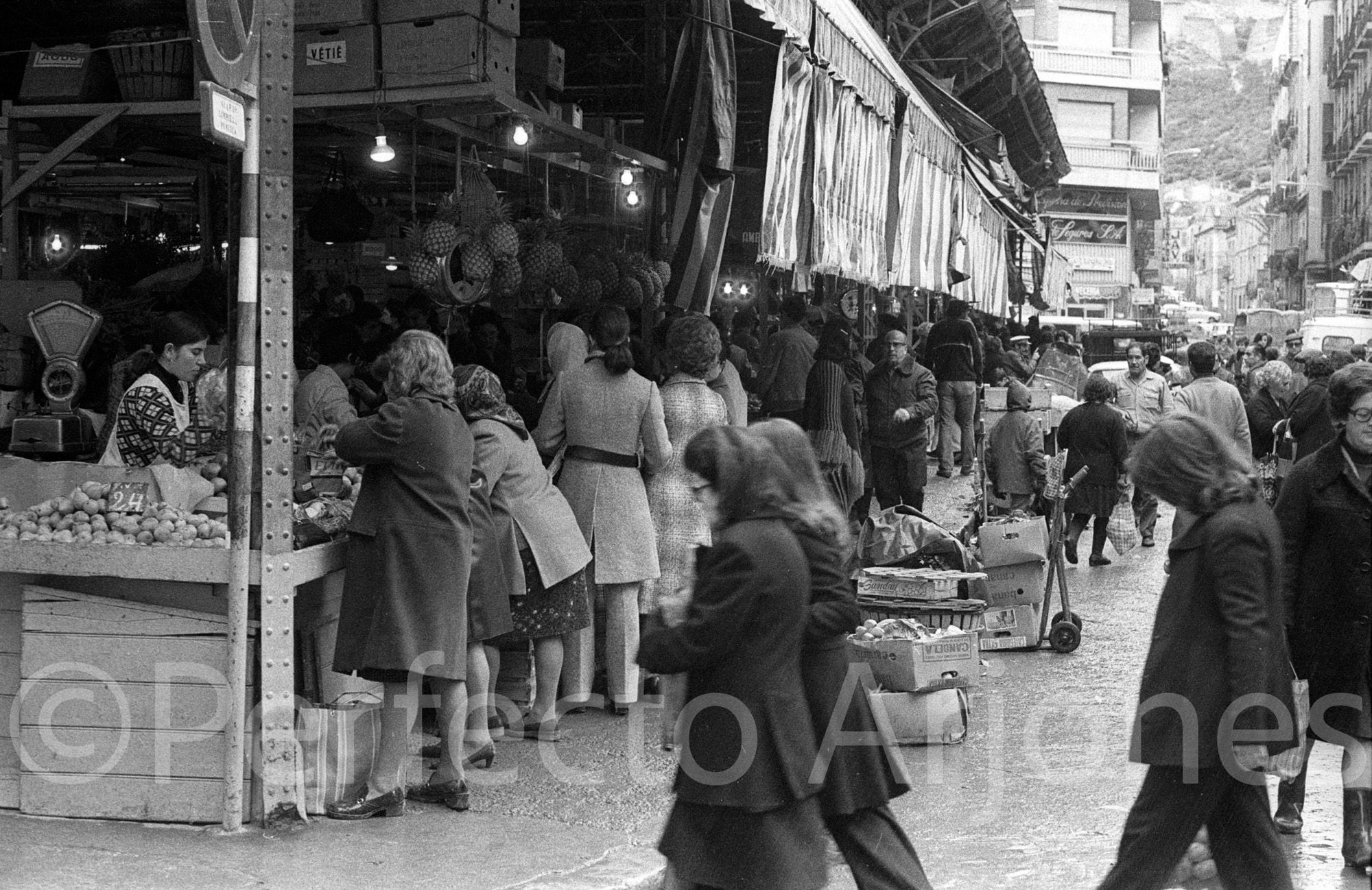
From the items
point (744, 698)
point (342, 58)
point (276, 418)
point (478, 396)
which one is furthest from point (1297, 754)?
point (342, 58)

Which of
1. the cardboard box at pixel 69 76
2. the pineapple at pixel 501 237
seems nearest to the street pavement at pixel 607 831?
the pineapple at pixel 501 237

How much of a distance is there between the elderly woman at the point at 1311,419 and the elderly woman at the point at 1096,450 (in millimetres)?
1874

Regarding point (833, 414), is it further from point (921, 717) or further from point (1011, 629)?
point (921, 717)

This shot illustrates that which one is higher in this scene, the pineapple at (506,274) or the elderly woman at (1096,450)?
the pineapple at (506,274)

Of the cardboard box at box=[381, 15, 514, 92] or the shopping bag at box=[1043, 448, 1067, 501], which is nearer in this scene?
the cardboard box at box=[381, 15, 514, 92]

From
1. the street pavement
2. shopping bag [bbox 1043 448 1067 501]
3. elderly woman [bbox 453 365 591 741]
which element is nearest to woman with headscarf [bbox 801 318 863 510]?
shopping bag [bbox 1043 448 1067 501]

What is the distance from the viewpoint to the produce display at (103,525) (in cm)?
569

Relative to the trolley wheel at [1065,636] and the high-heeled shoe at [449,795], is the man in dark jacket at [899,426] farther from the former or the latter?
the high-heeled shoe at [449,795]

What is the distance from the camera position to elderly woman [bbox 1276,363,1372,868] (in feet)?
17.8

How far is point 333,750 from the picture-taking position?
591 cm

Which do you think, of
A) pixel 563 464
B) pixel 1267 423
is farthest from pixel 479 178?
Answer: pixel 1267 423

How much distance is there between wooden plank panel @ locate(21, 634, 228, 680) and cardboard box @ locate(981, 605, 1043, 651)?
18.0 feet

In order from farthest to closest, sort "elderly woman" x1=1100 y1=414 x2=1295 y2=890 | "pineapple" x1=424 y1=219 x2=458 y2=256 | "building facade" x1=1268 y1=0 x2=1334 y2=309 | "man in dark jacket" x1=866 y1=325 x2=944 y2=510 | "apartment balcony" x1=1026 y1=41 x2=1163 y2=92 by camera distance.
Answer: "building facade" x1=1268 y1=0 x2=1334 y2=309 < "apartment balcony" x1=1026 y1=41 x2=1163 y2=92 < "man in dark jacket" x1=866 y1=325 x2=944 y2=510 < "pineapple" x1=424 y1=219 x2=458 y2=256 < "elderly woman" x1=1100 y1=414 x2=1295 y2=890

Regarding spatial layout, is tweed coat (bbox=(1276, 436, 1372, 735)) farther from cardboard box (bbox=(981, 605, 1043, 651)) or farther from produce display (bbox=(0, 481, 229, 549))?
cardboard box (bbox=(981, 605, 1043, 651))
